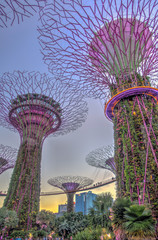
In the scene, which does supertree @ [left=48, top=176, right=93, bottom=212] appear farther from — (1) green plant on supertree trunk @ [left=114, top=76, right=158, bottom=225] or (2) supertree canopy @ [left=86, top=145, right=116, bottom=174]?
Result: (1) green plant on supertree trunk @ [left=114, top=76, right=158, bottom=225]

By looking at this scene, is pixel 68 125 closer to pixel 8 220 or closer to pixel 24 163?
pixel 24 163

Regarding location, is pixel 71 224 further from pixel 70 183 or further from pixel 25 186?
pixel 70 183

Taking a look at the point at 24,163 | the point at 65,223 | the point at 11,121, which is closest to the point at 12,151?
the point at 11,121

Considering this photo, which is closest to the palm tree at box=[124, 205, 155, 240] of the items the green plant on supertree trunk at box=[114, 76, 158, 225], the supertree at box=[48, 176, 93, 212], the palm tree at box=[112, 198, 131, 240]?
the palm tree at box=[112, 198, 131, 240]

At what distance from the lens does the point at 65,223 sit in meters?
21.0

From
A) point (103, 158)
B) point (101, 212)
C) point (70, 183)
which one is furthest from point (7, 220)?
point (70, 183)

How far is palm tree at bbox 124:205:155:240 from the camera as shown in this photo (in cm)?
612

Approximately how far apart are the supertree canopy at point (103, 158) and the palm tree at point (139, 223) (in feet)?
70.8

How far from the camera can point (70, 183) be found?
1444 inches

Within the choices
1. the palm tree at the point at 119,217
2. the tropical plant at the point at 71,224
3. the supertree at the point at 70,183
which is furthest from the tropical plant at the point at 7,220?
the supertree at the point at 70,183

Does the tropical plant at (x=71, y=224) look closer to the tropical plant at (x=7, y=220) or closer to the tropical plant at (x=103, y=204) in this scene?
the tropical plant at (x=103, y=204)

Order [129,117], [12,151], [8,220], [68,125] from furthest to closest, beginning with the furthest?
[12,151] → [68,125] → [8,220] → [129,117]

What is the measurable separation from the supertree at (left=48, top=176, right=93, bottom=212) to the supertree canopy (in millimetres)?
8588

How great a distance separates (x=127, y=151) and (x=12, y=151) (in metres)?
25.6
